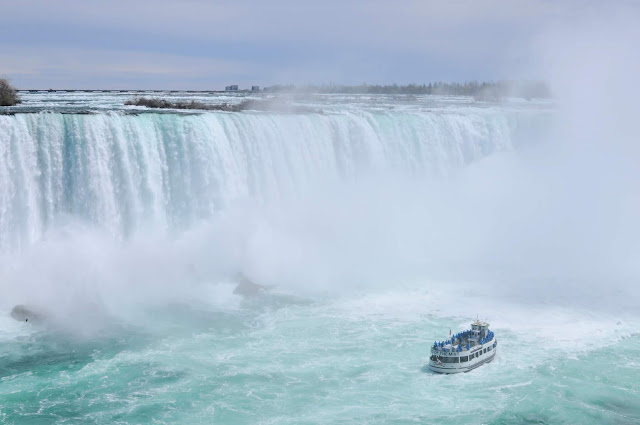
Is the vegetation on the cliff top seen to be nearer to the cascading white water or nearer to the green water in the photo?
the cascading white water

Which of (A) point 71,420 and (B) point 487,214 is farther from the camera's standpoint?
(B) point 487,214

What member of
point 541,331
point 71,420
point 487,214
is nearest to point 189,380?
point 71,420

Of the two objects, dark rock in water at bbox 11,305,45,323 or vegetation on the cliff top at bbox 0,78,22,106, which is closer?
dark rock in water at bbox 11,305,45,323

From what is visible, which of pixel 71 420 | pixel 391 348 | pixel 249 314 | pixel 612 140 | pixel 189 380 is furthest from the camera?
pixel 612 140

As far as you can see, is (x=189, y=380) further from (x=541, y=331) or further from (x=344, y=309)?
(x=541, y=331)

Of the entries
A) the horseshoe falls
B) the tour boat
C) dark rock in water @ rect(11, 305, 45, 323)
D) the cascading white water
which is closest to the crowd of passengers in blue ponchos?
the tour boat

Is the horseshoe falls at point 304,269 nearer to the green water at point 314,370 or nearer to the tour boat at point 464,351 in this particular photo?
the green water at point 314,370
